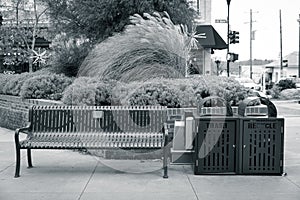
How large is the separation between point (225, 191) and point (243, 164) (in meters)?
0.99

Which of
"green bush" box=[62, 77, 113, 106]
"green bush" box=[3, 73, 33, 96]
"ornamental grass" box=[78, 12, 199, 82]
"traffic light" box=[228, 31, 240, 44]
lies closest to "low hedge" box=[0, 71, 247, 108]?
"green bush" box=[62, 77, 113, 106]

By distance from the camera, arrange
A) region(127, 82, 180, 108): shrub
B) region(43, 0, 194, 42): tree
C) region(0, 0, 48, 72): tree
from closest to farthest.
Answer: region(127, 82, 180, 108): shrub
region(43, 0, 194, 42): tree
region(0, 0, 48, 72): tree

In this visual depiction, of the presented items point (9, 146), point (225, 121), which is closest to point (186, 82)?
point (225, 121)

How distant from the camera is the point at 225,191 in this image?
621 centimetres

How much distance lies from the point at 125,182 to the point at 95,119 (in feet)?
4.96

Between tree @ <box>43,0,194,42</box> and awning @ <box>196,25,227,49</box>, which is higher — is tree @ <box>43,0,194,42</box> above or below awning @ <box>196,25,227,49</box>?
below

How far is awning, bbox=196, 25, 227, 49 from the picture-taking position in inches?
1179

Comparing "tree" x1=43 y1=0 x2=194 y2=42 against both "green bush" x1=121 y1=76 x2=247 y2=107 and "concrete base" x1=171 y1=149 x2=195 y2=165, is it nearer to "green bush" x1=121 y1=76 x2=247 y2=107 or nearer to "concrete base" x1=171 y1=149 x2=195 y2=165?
"green bush" x1=121 y1=76 x2=247 y2=107

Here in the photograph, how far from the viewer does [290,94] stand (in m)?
31.9

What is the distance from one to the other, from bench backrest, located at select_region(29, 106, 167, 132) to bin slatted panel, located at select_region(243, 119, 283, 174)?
4.62 ft

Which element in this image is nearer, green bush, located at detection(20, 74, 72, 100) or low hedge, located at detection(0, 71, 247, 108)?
low hedge, located at detection(0, 71, 247, 108)

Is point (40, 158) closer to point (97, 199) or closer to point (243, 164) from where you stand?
point (97, 199)

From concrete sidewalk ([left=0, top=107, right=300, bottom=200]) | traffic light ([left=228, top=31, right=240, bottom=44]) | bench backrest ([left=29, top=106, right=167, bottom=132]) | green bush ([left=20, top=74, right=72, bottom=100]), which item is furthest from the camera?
traffic light ([left=228, top=31, right=240, bottom=44])

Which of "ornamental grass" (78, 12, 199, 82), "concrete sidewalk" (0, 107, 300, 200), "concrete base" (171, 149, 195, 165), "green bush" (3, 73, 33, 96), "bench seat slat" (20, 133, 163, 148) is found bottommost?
"concrete sidewalk" (0, 107, 300, 200)
